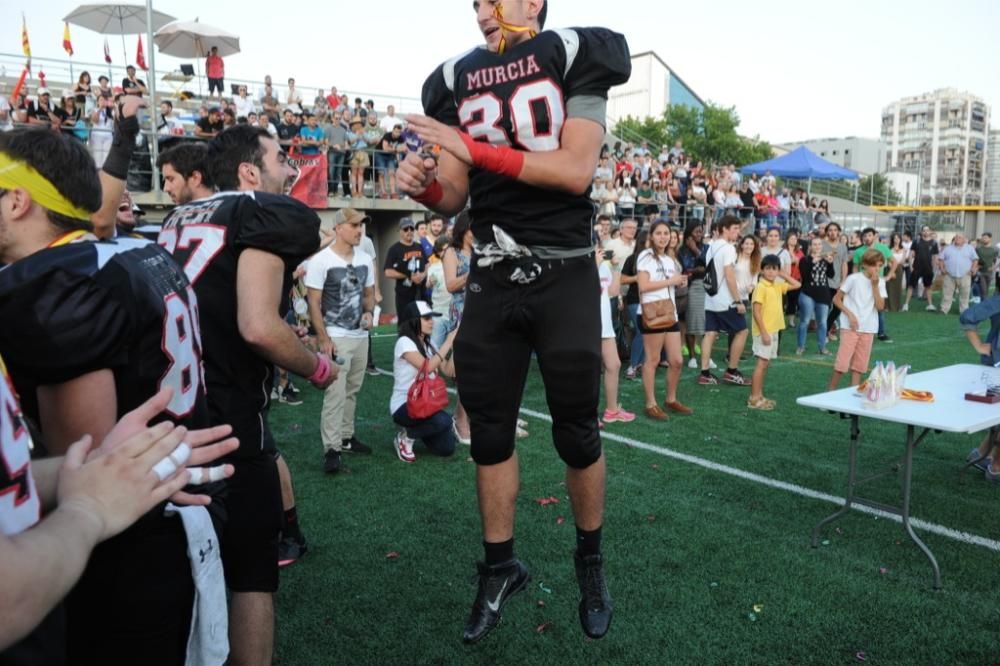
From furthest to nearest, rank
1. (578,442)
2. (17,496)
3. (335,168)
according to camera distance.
→ (335,168) → (578,442) → (17,496)

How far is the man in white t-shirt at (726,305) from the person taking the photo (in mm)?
9633

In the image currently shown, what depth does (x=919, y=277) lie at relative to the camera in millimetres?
21609

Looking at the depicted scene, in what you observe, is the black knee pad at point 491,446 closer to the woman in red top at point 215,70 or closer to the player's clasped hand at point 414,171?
the player's clasped hand at point 414,171

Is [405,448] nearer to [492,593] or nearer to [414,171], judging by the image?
[492,593]

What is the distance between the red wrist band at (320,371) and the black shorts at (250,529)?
0.40 meters

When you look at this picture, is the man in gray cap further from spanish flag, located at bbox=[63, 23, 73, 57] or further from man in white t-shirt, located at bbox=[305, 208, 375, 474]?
spanish flag, located at bbox=[63, 23, 73, 57]

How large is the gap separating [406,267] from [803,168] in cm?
1800

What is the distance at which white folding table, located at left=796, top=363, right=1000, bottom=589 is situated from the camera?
407cm

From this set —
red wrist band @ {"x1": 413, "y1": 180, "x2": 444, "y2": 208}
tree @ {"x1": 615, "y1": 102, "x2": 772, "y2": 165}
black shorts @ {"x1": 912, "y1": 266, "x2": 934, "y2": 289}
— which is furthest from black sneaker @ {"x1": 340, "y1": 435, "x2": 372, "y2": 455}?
tree @ {"x1": 615, "y1": 102, "x2": 772, "y2": 165}

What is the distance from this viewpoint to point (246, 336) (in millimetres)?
2695

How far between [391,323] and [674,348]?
1074cm

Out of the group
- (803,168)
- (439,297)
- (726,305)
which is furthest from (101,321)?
(803,168)

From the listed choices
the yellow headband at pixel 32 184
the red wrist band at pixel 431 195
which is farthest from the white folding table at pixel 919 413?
the yellow headband at pixel 32 184

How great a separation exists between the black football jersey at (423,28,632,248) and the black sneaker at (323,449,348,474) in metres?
3.94
